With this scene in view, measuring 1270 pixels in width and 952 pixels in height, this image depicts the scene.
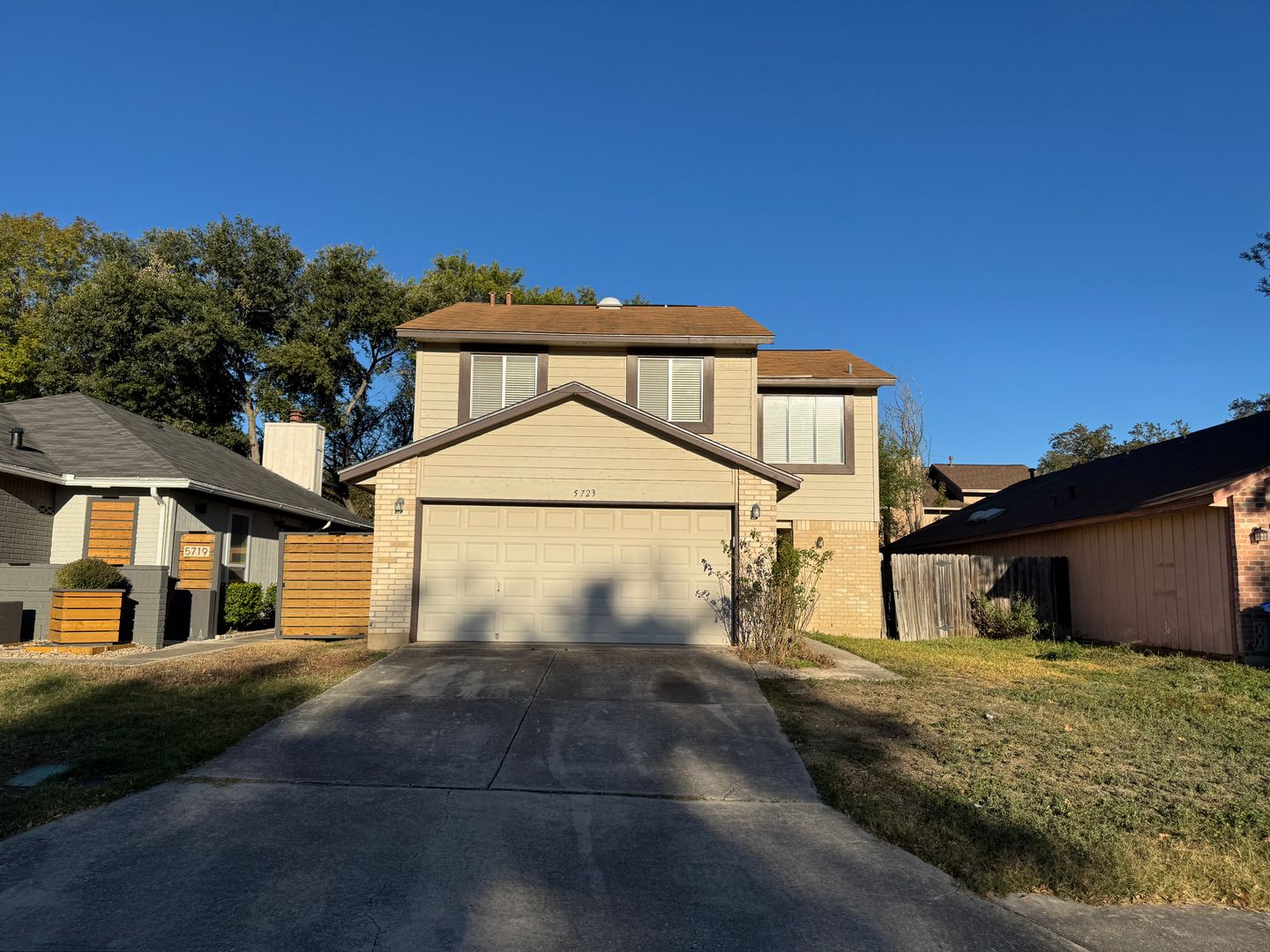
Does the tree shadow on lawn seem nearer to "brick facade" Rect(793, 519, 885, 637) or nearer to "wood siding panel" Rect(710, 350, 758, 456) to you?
"wood siding panel" Rect(710, 350, 758, 456)

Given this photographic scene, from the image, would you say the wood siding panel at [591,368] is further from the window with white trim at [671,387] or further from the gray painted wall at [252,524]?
the gray painted wall at [252,524]

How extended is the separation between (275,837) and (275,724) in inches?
106

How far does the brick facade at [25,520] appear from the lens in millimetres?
13070

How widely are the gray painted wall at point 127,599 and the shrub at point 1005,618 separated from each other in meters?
15.1

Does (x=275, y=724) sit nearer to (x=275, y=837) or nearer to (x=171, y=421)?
(x=275, y=837)

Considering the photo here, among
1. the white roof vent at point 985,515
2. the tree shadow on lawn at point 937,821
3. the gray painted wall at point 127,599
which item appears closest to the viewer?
the tree shadow on lawn at point 937,821

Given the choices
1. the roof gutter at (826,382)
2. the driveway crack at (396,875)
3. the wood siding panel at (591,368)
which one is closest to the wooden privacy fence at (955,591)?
the roof gutter at (826,382)

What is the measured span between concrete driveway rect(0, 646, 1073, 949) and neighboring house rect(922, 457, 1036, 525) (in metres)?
33.3

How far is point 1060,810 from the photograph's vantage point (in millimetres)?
5473

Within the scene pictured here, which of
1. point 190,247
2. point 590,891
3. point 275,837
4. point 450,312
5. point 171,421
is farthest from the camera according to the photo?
point 190,247

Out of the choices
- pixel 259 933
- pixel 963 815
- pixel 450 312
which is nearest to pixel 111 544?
pixel 450 312

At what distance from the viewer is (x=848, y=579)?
15.8 metres

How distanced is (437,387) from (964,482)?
33.1 metres

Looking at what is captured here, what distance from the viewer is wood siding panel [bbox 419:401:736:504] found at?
464 inches
